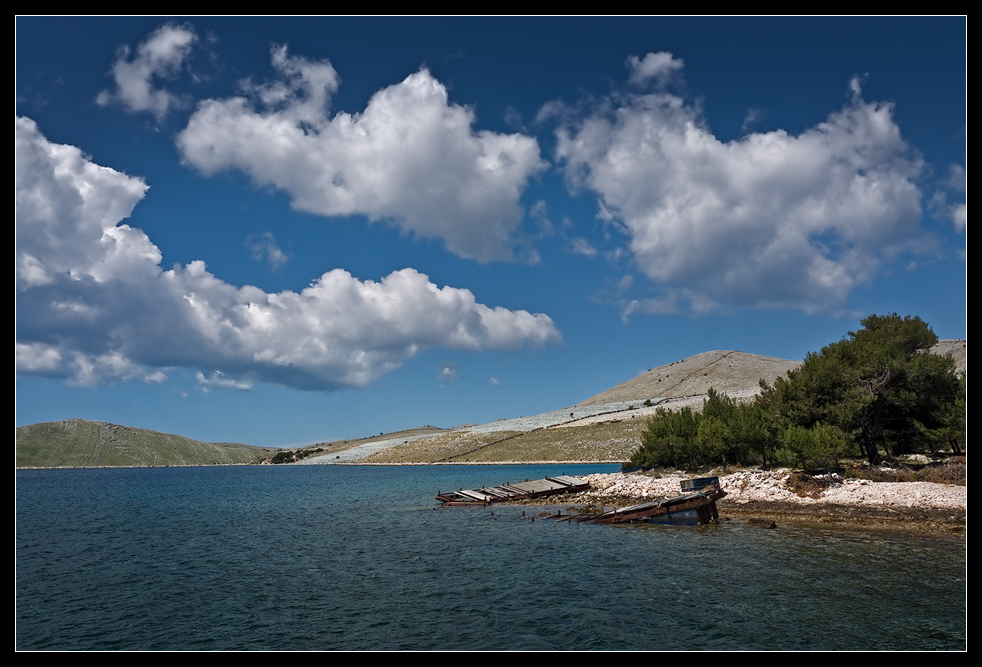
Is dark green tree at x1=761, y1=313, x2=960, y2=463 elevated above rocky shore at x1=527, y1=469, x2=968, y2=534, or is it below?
above

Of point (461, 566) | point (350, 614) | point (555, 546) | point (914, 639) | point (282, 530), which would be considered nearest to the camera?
point (914, 639)

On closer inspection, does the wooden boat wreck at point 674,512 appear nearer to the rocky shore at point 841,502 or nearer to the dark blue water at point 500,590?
the dark blue water at point 500,590

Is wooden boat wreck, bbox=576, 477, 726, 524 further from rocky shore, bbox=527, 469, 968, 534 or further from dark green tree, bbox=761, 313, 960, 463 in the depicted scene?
dark green tree, bbox=761, 313, 960, 463

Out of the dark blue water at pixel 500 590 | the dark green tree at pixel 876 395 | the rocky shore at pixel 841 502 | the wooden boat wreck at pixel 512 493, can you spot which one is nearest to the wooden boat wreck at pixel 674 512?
the dark blue water at pixel 500 590

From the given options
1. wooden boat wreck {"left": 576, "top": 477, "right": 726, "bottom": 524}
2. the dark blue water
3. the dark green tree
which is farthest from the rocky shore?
the dark green tree

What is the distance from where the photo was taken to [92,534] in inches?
1769

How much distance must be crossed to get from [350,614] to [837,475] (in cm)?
4252

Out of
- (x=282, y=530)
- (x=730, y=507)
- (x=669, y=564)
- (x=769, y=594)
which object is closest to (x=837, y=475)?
(x=730, y=507)

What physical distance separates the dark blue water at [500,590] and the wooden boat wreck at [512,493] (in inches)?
751

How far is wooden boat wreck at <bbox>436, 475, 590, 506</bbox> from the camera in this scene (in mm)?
61125

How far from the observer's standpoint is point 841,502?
3903 cm

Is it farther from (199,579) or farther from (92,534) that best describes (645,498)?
(92,534)

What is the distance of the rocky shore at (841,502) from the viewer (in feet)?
112

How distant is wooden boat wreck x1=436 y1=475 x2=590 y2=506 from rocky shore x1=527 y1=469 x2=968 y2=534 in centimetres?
1027
